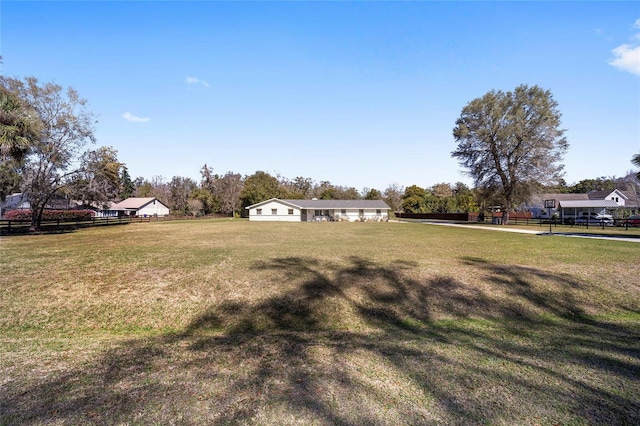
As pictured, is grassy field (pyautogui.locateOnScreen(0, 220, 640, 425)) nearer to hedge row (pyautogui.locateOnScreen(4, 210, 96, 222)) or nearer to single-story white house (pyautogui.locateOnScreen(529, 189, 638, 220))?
single-story white house (pyautogui.locateOnScreen(529, 189, 638, 220))

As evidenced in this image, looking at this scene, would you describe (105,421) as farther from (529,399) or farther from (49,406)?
(529,399)

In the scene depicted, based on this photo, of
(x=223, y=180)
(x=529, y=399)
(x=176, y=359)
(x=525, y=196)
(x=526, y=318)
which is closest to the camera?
(x=529, y=399)

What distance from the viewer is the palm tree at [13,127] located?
1622cm

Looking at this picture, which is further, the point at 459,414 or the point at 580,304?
the point at 580,304

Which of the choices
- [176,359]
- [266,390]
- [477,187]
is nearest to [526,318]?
[266,390]

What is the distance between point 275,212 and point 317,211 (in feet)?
23.1

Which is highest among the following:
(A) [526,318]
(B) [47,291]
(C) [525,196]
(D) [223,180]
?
(D) [223,180]

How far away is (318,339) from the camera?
5.65 metres

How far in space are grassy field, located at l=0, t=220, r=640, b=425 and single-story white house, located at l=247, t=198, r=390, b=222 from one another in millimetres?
39116

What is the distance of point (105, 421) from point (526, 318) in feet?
26.6

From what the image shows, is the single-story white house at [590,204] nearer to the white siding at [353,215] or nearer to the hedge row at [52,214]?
the white siding at [353,215]

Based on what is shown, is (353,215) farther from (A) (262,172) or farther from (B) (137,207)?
(B) (137,207)

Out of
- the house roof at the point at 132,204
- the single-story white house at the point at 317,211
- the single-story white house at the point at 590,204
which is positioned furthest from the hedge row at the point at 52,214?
the single-story white house at the point at 590,204

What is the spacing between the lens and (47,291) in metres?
8.36
